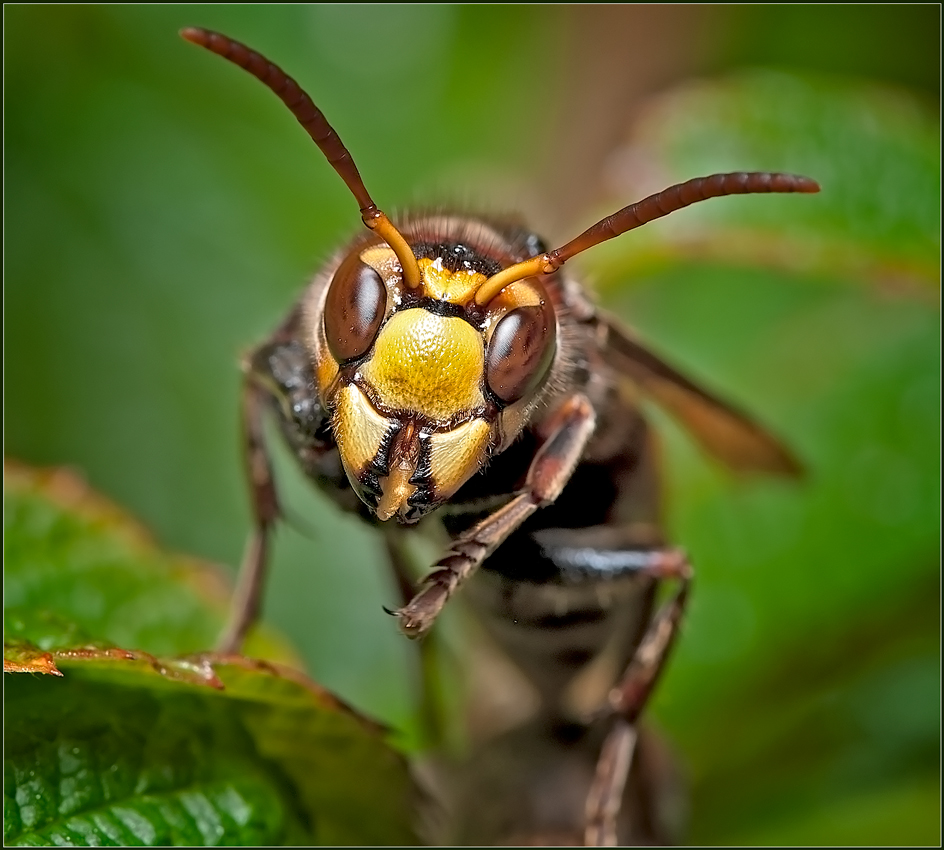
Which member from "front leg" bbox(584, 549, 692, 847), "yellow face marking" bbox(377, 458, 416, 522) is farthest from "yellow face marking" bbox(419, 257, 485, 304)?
"front leg" bbox(584, 549, 692, 847)

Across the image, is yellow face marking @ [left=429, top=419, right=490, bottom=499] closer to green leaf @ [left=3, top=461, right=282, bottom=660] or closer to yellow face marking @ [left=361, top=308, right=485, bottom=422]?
yellow face marking @ [left=361, top=308, right=485, bottom=422]

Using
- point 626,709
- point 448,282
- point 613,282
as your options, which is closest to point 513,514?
point 448,282

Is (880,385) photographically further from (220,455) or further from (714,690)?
(220,455)

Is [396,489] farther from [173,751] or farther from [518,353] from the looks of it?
[173,751]

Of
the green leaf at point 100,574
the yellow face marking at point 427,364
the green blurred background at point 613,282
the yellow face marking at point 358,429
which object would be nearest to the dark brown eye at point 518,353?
the yellow face marking at point 427,364

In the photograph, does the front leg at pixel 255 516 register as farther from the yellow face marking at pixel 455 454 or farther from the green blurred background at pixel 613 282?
the yellow face marking at pixel 455 454
